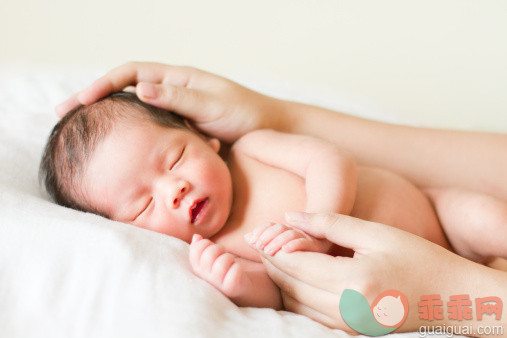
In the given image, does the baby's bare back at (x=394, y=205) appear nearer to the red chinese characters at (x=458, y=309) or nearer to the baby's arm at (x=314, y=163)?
the baby's arm at (x=314, y=163)

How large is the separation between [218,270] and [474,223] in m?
0.61

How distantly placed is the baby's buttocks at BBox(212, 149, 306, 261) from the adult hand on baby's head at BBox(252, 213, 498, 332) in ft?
0.67

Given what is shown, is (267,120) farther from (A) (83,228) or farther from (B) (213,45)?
(B) (213,45)

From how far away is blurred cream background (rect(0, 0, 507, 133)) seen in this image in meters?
1.79

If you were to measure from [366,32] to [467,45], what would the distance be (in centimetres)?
36

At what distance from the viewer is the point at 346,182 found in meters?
1.02

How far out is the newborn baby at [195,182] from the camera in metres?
1.07

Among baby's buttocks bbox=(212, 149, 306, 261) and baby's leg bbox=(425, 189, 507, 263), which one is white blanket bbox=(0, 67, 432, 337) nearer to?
baby's buttocks bbox=(212, 149, 306, 261)

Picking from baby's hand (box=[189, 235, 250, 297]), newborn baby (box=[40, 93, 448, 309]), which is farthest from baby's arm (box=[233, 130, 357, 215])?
baby's hand (box=[189, 235, 250, 297])

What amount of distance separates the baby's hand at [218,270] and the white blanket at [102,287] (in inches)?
0.8

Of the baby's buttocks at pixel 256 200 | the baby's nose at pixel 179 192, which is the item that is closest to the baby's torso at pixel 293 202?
the baby's buttocks at pixel 256 200

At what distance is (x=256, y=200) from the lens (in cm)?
116

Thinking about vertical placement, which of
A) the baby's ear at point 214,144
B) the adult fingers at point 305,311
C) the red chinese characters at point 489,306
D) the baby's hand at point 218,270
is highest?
the baby's ear at point 214,144

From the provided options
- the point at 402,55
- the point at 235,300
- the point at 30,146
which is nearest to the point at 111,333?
the point at 235,300
